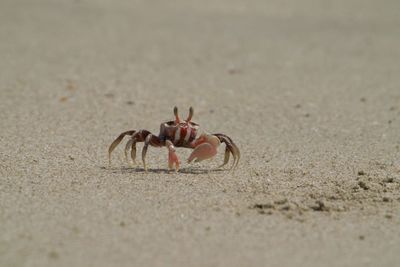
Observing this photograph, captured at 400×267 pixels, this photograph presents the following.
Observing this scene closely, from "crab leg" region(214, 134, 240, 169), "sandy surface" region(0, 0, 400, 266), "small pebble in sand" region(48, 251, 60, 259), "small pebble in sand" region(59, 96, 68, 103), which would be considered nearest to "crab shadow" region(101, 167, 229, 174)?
"sandy surface" region(0, 0, 400, 266)

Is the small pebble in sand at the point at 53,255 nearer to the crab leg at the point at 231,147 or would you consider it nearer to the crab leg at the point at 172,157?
the crab leg at the point at 172,157

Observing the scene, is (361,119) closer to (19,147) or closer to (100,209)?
(19,147)

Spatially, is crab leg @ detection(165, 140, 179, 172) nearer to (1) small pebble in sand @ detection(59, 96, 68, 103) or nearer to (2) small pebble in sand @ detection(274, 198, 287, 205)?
(2) small pebble in sand @ detection(274, 198, 287, 205)

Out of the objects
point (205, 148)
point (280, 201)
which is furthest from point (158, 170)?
point (280, 201)

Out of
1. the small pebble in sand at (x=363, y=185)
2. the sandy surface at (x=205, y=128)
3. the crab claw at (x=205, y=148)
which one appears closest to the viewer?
the sandy surface at (x=205, y=128)

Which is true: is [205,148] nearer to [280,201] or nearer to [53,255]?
[280,201]

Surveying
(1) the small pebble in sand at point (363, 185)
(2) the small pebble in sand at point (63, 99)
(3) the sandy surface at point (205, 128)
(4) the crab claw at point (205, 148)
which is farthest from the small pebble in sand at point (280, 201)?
(2) the small pebble in sand at point (63, 99)
